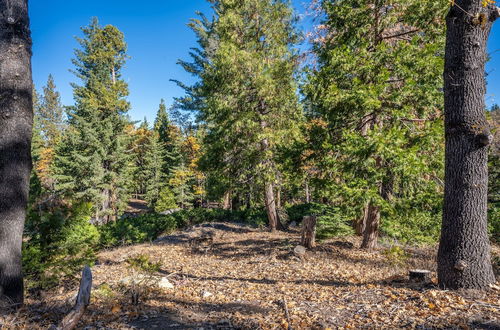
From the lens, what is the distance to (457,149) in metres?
3.54

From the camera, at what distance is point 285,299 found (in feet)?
12.9

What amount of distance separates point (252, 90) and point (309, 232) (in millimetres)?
5662

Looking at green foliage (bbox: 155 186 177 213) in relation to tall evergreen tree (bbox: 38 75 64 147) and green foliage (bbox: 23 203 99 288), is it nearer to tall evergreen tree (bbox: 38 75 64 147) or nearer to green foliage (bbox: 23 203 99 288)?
green foliage (bbox: 23 203 99 288)

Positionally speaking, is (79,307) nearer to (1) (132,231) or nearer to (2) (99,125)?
(1) (132,231)

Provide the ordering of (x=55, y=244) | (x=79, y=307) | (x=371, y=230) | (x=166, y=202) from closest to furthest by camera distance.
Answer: (x=79, y=307) → (x=55, y=244) → (x=371, y=230) → (x=166, y=202)

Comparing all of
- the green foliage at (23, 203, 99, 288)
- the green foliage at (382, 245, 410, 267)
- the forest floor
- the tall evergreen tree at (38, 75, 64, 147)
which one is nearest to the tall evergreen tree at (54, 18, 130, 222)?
the forest floor

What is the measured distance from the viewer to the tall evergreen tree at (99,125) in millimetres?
19391

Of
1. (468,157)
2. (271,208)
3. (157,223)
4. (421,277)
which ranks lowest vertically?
(157,223)

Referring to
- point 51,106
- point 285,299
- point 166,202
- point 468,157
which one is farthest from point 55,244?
point 51,106

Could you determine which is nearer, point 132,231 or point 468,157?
point 468,157

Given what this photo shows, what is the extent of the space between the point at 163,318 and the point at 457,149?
449cm

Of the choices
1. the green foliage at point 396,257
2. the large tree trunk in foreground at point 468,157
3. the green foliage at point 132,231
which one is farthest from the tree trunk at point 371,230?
the green foliage at point 132,231

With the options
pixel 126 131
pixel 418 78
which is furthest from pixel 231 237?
pixel 126 131

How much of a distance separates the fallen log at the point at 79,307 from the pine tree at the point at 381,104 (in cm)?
443
